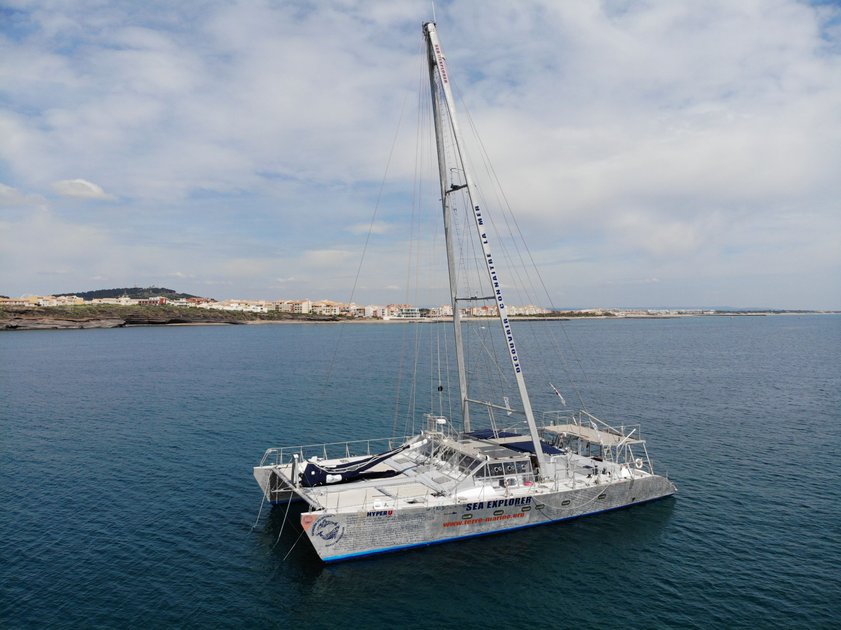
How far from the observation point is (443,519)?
25.4 m

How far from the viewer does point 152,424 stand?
51.7 meters

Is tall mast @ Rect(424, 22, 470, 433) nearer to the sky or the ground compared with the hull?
nearer to the sky

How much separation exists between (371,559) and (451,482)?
5587mm

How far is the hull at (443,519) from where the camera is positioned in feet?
77.8

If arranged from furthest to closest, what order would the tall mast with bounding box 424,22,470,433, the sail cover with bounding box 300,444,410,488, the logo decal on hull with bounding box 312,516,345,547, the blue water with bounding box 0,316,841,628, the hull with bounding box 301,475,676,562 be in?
1. the tall mast with bounding box 424,22,470,433
2. the sail cover with bounding box 300,444,410,488
3. the hull with bounding box 301,475,676,562
4. the logo decal on hull with bounding box 312,516,345,547
5. the blue water with bounding box 0,316,841,628

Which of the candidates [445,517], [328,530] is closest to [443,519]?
[445,517]

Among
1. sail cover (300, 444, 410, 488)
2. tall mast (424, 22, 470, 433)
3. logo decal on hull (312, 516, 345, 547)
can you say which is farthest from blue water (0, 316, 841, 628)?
tall mast (424, 22, 470, 433)

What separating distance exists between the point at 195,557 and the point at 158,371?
2957 inches

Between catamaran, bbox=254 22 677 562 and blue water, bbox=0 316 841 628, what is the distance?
108 cm

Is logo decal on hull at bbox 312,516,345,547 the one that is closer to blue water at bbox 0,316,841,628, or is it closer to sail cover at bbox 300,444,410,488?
blue water at bbox 0,316,841,628

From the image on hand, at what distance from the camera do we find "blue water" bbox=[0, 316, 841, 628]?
20.7 metres

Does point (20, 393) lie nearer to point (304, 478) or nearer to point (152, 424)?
point (152, 424)

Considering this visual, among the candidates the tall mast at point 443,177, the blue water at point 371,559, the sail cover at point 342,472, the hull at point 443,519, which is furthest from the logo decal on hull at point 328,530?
the tall mast at point 443,177

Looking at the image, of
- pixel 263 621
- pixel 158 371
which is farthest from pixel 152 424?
pixel 158 371
